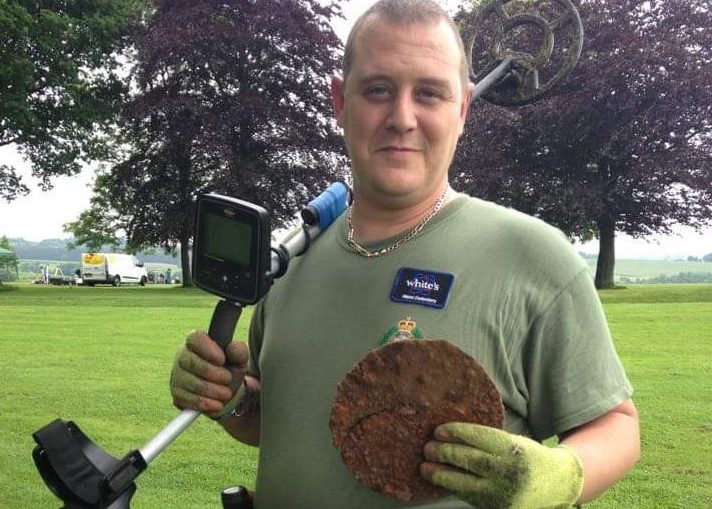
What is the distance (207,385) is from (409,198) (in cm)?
73

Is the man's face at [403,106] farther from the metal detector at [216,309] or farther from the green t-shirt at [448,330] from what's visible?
the metal detector at [216,309]

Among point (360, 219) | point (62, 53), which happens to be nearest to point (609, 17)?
point (62, 53)

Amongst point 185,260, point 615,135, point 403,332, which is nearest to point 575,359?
point 403,332

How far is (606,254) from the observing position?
3200 cm

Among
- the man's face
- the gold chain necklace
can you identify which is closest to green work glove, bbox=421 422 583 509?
the gold chain necklace

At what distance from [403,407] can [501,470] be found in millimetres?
264

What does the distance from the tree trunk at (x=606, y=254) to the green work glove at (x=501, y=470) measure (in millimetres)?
29486

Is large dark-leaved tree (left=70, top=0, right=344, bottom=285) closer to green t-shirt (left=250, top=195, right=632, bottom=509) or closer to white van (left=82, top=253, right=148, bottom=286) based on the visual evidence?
white van (left=82, top=253, right=148, bottom=286)

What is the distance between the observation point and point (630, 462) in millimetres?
1747

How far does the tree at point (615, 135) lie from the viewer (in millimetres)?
31156

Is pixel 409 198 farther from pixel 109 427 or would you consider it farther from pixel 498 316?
pixel 109 427

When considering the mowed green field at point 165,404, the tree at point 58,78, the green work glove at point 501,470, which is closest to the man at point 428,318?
the green work glove at point 501,470

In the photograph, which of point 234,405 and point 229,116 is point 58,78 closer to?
point 229,116

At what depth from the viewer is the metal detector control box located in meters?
1.94
